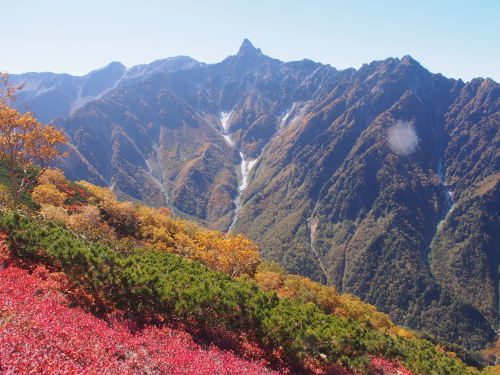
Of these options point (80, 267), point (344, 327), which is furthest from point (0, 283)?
point (344, 327)

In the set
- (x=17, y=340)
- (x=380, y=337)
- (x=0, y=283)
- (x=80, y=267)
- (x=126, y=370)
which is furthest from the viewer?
(x=380, y=337)

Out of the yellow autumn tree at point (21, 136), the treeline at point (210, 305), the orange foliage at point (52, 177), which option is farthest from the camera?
the orange foliage at point (52, 177)

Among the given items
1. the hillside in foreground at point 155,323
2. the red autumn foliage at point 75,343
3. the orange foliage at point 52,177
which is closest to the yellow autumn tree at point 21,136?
the hillside in foreground at point 155,323

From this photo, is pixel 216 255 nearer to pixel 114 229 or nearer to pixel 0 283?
pixel 114 229

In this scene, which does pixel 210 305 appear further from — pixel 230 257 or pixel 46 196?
pixel 46 196

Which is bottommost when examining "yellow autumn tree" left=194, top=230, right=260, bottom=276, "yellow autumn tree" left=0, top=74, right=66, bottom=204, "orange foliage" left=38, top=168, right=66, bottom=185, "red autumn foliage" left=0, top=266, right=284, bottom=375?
"yellow autumn tree" left=194, top=230, right=260, bottom=276

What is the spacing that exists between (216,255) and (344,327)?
113ft

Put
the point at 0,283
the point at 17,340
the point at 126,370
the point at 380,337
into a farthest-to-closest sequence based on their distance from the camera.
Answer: the point at 380,337, the point at 0,283, the point at 126,370, the point at 17,340

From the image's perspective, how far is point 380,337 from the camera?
25.9m

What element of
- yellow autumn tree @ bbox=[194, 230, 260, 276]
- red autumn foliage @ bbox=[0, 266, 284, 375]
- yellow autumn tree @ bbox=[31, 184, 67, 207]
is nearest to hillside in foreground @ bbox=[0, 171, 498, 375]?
red autumn foliage @ bbox=[0, 266, 284, 375]

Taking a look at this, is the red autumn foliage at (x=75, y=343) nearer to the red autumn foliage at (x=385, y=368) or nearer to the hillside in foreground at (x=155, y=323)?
the hillside in foreground at (x=155, y=323)

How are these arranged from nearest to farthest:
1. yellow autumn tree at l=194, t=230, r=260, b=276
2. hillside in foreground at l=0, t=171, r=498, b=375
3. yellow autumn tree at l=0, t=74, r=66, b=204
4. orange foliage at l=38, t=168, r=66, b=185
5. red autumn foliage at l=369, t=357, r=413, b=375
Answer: hillside in foreground at l=0, t=171, r=498, b=375 < red autumn foliage at l=369, t=357, r=413, b=375 < yellow autumn tree at l=0, t=74, r=66, b=204 < yellow autumn tree at l=194, t=230, r=260, b=276 < orange foliage at l=38, t=168, r=66, b=185

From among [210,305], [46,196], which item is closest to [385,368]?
[210,305]

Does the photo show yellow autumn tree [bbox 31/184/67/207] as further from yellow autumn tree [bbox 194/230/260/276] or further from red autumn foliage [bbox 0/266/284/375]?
red autumn foliage [bbox 0/266/284/375]
